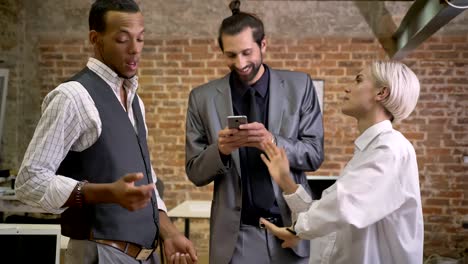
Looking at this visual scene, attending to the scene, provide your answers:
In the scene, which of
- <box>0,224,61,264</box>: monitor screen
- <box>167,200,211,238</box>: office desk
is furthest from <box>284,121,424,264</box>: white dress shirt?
<box>167,200,211,238</box>: office desk

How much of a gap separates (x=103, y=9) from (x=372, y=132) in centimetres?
97

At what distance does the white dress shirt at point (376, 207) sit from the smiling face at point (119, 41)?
2.55 feet

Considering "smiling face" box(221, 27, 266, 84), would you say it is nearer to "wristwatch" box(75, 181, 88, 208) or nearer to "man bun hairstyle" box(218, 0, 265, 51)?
"man bun hairstyle" box(218, 0, 265, 51)

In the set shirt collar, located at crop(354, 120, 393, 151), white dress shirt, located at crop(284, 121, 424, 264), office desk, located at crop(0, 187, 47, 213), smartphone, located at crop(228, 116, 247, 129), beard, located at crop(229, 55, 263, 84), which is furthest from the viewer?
office desk, located at crop(0, 187, 47, 213)

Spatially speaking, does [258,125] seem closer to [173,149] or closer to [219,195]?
[219,195]

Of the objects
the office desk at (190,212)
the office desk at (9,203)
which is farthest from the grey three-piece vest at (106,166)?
the office desk at (9,203)

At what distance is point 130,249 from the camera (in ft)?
5.28

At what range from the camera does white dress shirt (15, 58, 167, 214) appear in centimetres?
144

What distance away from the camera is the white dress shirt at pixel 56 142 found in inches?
56.8

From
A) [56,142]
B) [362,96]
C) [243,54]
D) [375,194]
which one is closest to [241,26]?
[243,54]

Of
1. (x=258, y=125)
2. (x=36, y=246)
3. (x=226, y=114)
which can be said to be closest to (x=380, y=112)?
(x=258, y=125)

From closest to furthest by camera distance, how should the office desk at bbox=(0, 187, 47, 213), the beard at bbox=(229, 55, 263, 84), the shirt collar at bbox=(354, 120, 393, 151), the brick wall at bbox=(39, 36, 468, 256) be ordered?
1. the shirt collar at bbox=(354, 120, 393, 151)
2. the beard at bbox=(229, 55, 263, 84)
3. the office desk at bbox=(0, 187, 47, 213)
4. the brick wall at bbox=(39, 36, 468, 256)

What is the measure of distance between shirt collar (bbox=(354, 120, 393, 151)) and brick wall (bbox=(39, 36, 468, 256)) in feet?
10.3

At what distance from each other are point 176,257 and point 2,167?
4.01m
